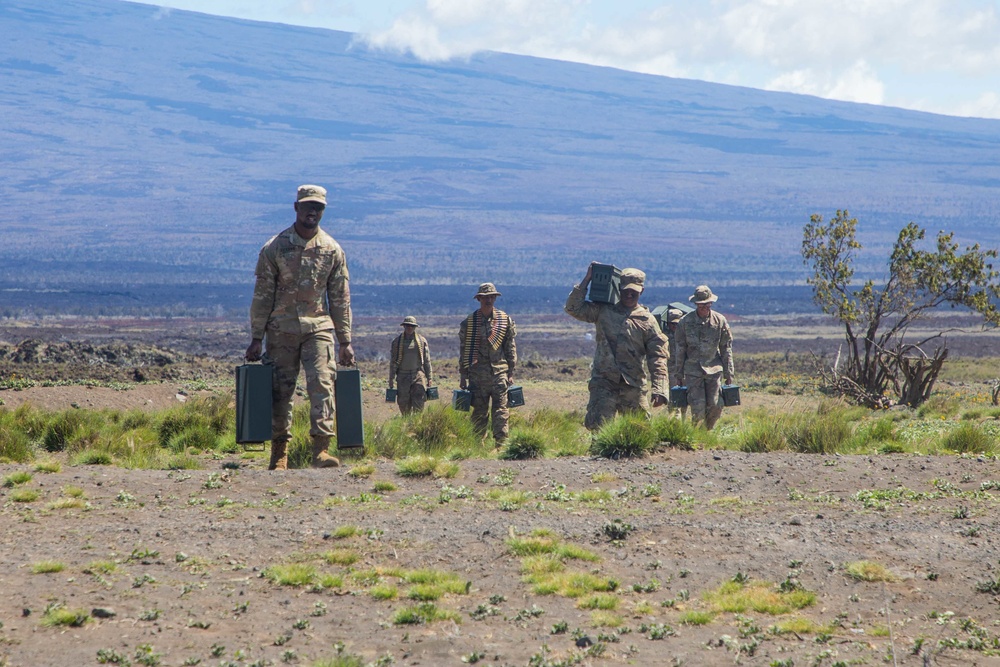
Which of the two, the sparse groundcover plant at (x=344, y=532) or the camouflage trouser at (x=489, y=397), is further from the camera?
the camouflage trouser at (x=489, y=397)

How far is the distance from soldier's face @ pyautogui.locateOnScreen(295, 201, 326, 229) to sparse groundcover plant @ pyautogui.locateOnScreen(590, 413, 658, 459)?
110 inches

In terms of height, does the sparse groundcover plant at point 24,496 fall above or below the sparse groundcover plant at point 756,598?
below

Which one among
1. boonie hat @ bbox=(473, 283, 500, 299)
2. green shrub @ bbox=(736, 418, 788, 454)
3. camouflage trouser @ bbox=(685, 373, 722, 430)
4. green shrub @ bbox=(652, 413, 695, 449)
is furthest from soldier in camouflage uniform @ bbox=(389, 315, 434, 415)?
green shrub @ bbox=(652, 413, 695, 449)

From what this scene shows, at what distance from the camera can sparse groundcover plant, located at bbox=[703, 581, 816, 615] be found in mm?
6000

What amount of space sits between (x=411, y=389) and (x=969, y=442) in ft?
24.0

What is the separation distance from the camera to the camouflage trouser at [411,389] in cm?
1602

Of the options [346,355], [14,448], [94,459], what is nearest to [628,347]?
[346,355]

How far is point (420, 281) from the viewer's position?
10881 cm

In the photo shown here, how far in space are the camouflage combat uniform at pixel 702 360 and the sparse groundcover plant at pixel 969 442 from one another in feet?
9.38

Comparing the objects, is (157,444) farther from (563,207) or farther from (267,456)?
(563,207)

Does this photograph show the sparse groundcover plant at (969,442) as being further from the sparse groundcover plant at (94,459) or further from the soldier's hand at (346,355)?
the sparse groundcover plant at (94,459)

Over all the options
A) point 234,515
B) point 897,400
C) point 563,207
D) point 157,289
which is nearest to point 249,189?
point 563,207

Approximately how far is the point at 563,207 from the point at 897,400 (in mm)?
151663

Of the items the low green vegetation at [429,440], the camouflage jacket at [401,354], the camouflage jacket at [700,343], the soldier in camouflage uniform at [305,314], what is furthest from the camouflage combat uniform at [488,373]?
the soldier in camouflage uniform at [305,314]
